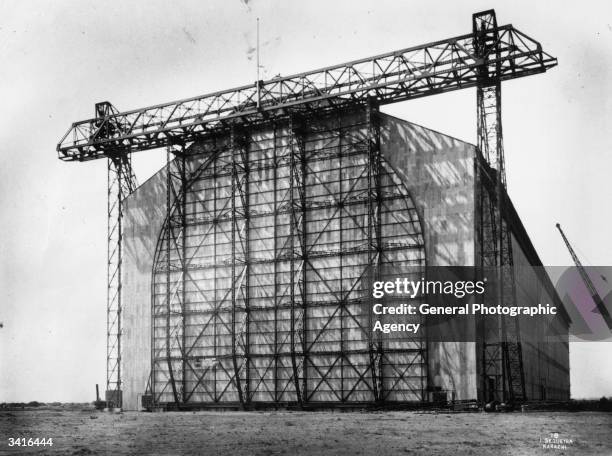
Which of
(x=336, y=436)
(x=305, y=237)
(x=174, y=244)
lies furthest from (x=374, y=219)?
(x=336, y=436)

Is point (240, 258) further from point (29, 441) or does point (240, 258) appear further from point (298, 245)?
point (29, 441)

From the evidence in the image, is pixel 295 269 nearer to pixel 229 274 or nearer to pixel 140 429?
pixel 229 274

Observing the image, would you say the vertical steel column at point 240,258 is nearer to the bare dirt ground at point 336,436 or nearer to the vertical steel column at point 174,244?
the vertical steel column at point 174,244

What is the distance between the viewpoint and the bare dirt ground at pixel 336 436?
2314cm

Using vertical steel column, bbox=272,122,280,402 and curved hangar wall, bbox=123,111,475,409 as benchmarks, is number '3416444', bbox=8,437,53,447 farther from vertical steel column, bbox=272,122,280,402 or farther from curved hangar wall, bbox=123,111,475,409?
vertical steel column, bbox=272,122,280,402

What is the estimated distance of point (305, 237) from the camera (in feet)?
163

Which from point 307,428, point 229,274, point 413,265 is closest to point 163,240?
point 229,274

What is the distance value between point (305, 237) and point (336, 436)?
23213 millimetres

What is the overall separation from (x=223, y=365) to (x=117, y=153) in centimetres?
1702

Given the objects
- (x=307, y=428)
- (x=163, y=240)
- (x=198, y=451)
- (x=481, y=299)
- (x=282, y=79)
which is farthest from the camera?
(x=163, y=240)

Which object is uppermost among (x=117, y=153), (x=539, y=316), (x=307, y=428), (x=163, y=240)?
(x=117, y=153)

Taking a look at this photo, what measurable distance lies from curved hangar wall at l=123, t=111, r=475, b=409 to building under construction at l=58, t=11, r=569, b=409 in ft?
0.29

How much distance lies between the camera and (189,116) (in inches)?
2069

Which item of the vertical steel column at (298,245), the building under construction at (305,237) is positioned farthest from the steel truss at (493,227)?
the vertical steel column at (298,245)
